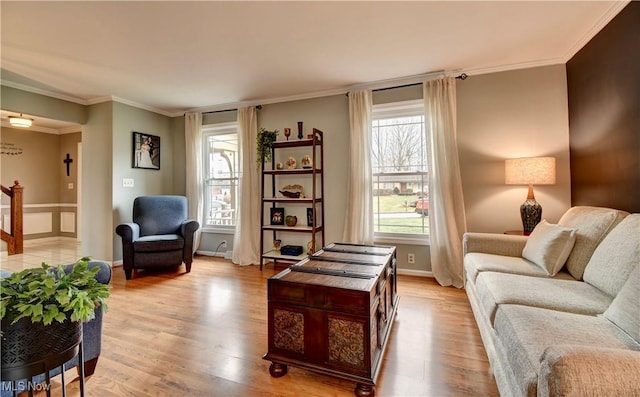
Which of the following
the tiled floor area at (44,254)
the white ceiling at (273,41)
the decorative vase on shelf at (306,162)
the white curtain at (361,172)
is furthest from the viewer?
the tiled floor area at (44,254)

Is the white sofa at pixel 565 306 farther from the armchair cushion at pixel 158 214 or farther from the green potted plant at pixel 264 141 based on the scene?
the armchair cushion at pixel 158 214

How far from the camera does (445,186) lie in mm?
3201

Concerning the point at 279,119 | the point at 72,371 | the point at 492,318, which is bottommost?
the point at 72,371

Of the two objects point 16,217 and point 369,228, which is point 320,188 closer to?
point 369,228

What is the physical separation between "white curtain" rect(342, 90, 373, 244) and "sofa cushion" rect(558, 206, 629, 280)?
1978 millimetres

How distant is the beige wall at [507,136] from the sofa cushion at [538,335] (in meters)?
2.07

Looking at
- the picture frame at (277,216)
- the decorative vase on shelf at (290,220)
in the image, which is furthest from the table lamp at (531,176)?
the picture frame at (277,216)

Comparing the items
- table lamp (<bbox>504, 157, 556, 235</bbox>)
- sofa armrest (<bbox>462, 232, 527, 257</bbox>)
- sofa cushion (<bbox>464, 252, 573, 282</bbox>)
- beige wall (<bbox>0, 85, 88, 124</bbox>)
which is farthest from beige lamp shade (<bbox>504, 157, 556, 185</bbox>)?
beige wall (<bbox>0, 85, 88, 124</bbox>)

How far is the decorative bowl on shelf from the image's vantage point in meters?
3.85

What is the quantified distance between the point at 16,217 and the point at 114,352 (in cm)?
476

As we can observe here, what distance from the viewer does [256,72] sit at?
3275 mm

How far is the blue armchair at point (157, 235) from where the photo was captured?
11.4 feet

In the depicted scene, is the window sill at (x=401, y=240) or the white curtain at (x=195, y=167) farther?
the white curtain at (x=195, y=167)

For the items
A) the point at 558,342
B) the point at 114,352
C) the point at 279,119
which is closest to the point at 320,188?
the point at 279,119
